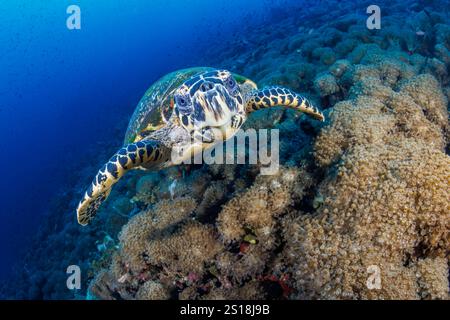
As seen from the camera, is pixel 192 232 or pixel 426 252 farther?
pixel 192 232

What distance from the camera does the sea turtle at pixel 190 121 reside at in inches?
132

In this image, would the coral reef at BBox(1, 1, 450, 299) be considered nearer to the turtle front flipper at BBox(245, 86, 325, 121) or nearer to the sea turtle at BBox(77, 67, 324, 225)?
the turtle front flipper at BBox(245, 86, 325, 121)

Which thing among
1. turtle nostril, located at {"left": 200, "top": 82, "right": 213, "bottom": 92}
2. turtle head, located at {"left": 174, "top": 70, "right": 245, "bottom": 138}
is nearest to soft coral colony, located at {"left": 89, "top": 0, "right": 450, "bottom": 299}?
turtle head, located at {"left": 174, "top": 70, "right": 245, "bottom": 138}

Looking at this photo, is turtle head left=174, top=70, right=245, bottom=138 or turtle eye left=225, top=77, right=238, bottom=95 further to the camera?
turtle eye left=225, top=77, right=238, bottom=95

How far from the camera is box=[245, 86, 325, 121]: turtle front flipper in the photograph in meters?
3.94

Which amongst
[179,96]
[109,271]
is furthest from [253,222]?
[109,271]

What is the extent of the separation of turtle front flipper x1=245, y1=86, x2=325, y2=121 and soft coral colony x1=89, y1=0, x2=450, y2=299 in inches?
9.1

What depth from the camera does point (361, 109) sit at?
3.47 meters

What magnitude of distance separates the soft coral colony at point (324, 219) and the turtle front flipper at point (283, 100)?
23cm

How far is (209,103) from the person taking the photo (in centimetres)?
330

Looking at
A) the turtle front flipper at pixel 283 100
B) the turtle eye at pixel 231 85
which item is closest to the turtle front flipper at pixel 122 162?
the turtle eye at pixel 231 85

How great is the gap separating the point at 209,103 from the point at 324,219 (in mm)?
1675
